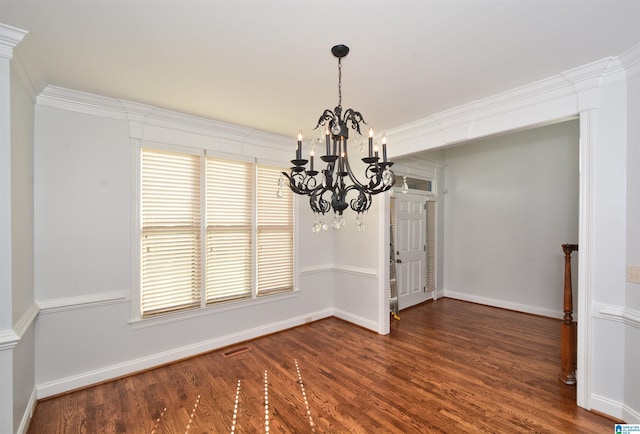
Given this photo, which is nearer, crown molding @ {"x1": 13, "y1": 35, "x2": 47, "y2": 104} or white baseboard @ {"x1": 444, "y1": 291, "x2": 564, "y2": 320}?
crown molding @ {"x1": 13, "y1": 35, "x2": 47, "y2": 104}

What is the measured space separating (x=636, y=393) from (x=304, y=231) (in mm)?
3586

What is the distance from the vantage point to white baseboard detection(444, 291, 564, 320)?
4660 mm

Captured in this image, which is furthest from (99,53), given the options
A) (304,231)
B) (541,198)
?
(541,198)

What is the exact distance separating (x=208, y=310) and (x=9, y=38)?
2871 millimetres

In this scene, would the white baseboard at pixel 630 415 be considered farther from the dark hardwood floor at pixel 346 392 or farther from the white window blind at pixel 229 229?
the white window blind at pixel 229 229

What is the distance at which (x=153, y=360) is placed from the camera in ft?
10.3

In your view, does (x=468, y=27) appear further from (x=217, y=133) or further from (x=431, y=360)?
(x=431, y=360)

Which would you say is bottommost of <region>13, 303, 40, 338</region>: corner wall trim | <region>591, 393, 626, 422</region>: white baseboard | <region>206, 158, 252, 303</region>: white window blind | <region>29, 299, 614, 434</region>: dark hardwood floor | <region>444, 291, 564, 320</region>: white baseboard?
<region>29, 299, 614, 434</region>: dark hardwood floor

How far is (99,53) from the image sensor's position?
2.12 meters

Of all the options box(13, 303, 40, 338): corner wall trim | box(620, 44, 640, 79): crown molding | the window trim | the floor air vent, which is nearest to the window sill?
the window trim

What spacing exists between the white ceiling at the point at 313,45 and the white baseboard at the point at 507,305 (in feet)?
12.7

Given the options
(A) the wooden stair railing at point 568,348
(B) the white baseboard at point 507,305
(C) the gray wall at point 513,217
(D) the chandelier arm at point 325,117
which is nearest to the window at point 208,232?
(D) the chandelier arm at point 325,117

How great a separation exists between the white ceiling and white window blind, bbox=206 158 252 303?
1.03m

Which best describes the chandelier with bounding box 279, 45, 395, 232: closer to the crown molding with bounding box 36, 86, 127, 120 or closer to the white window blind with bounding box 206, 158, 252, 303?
the white window blind with bounding box 206, 158, 252, 303
